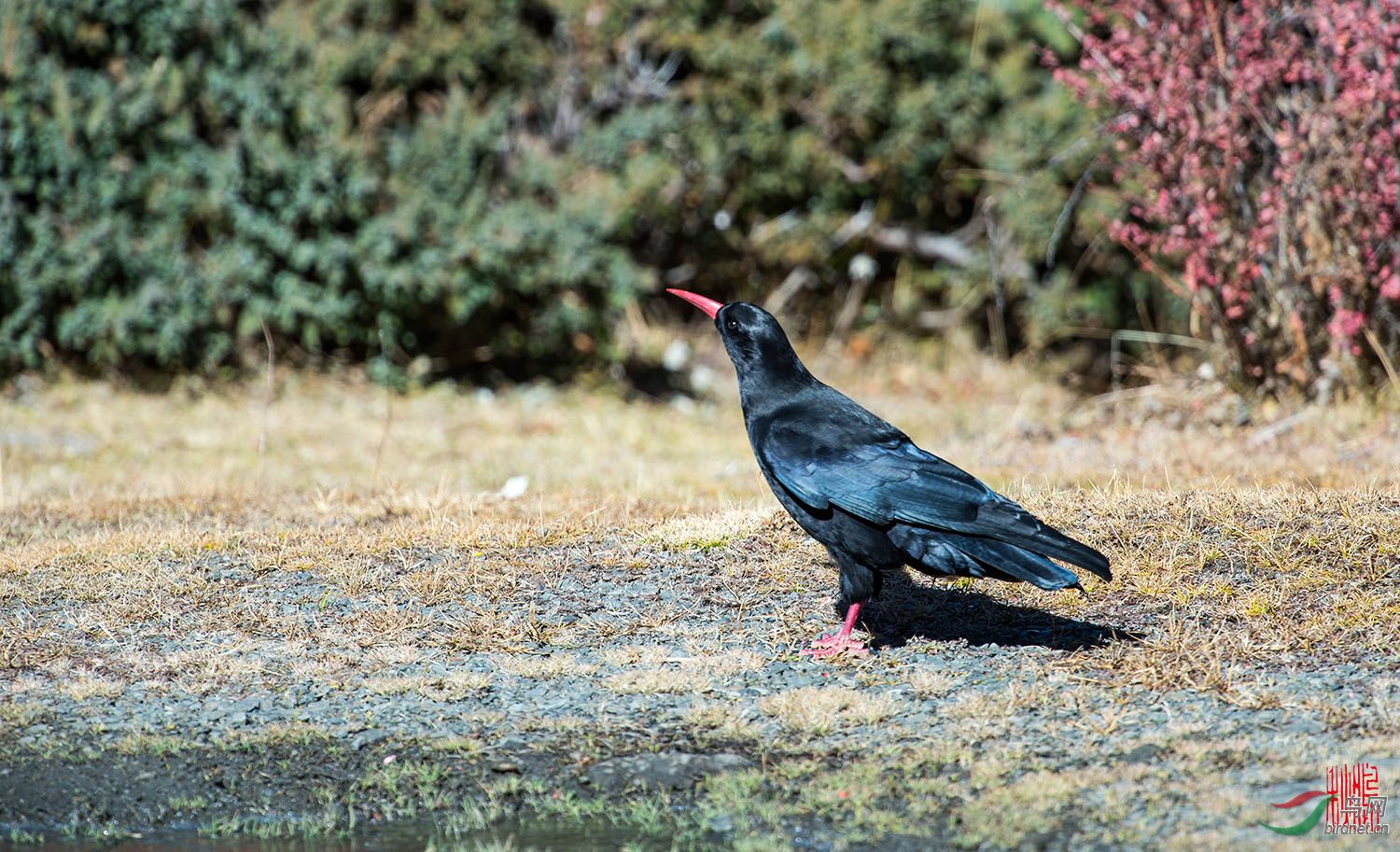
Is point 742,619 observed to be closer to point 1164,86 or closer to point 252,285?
point 1164,86

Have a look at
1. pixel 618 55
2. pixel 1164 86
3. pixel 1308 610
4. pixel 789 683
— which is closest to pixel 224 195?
pixel 618 55

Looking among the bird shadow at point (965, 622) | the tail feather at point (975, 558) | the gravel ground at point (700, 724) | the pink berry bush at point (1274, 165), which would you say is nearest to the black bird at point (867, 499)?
the tail feather at point (975, 558)

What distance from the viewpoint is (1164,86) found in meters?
8.41

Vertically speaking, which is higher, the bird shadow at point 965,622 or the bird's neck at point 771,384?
the bird's neck at point 771,384

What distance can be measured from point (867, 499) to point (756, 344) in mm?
819

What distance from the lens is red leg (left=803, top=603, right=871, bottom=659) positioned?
16.5 feet

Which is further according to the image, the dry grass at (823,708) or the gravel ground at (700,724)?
the dry grass at (823,708)

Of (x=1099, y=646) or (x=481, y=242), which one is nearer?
(x=1099, y=646)

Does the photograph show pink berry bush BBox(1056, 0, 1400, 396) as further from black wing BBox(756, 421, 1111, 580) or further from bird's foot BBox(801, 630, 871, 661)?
bird's foot BBox(801, 630, 871, 661)

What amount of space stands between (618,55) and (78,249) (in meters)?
4.36

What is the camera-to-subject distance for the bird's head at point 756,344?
5.44 metres

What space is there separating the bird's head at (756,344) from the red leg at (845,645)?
0.91m

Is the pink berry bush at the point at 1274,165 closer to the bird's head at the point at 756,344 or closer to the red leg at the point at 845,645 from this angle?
the bird's head at the point at 756,344

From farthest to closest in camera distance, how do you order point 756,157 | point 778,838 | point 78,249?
point 756,157 < point 78,249 < point 778,838
